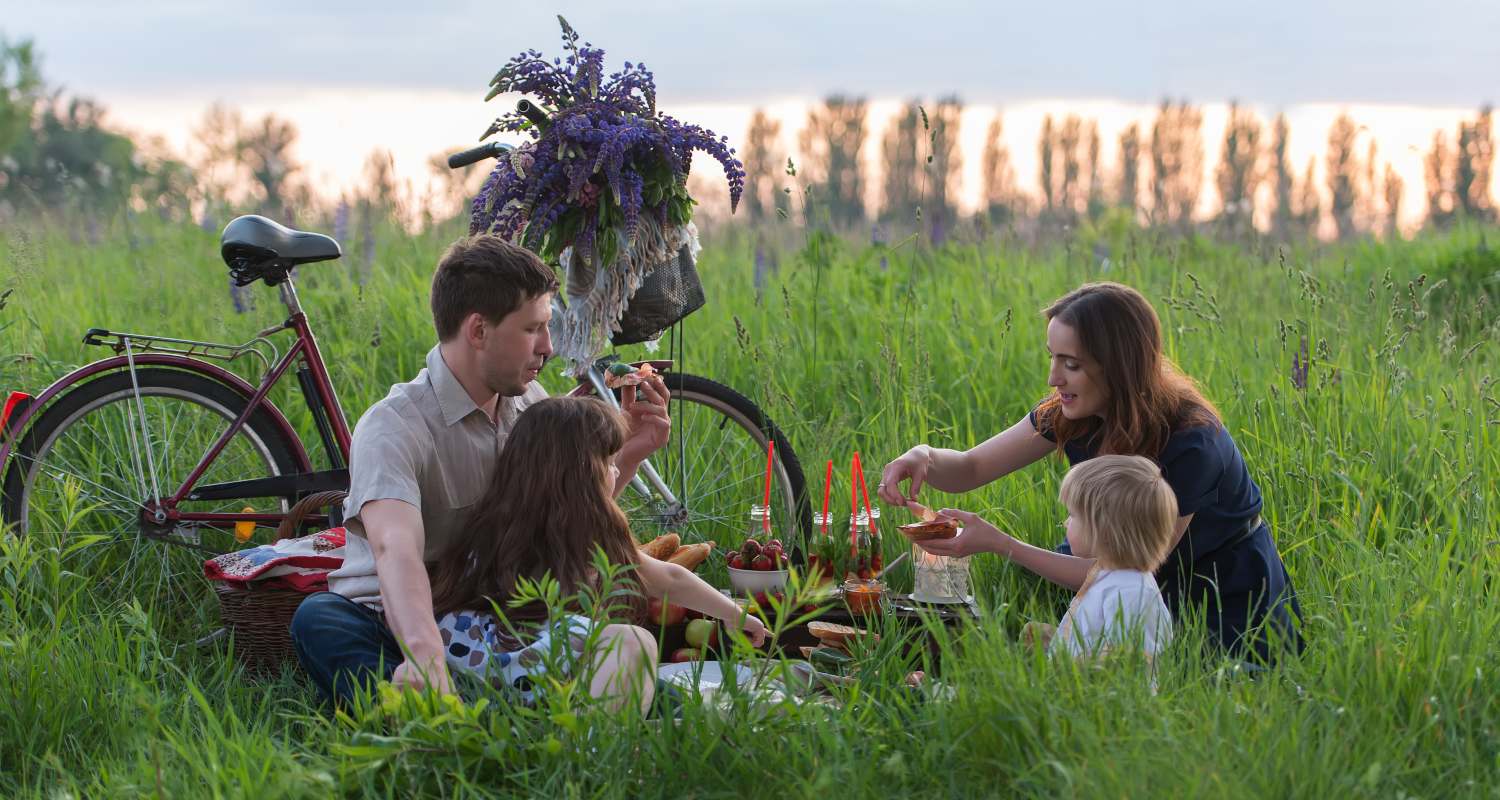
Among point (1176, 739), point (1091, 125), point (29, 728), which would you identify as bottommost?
point (29, 728)

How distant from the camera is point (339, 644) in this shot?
336 centimetres

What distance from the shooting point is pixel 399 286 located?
6.66 meters

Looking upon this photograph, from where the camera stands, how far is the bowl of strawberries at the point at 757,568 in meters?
4.02

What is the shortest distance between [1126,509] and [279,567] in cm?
241

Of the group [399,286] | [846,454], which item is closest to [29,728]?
[846,454]

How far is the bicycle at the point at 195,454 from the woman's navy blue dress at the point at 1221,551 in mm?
1485

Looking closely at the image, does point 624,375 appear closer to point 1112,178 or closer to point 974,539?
point 974,539

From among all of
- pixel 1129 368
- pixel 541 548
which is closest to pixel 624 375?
pixel 541 548

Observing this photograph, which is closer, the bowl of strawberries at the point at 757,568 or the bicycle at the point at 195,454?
the bowl of strawberries at the point at 757,568

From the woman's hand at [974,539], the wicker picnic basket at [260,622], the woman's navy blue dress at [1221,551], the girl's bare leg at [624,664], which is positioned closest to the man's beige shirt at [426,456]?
the wicker picnic basket at [260,622]

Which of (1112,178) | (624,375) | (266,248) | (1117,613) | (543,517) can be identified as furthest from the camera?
(1112,178)

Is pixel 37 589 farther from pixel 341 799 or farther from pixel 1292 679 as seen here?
pixel 1292 679

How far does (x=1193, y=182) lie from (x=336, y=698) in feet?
53.2

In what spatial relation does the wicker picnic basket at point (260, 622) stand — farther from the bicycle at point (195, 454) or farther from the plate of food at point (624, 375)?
the plate of food at point (624, 375)
